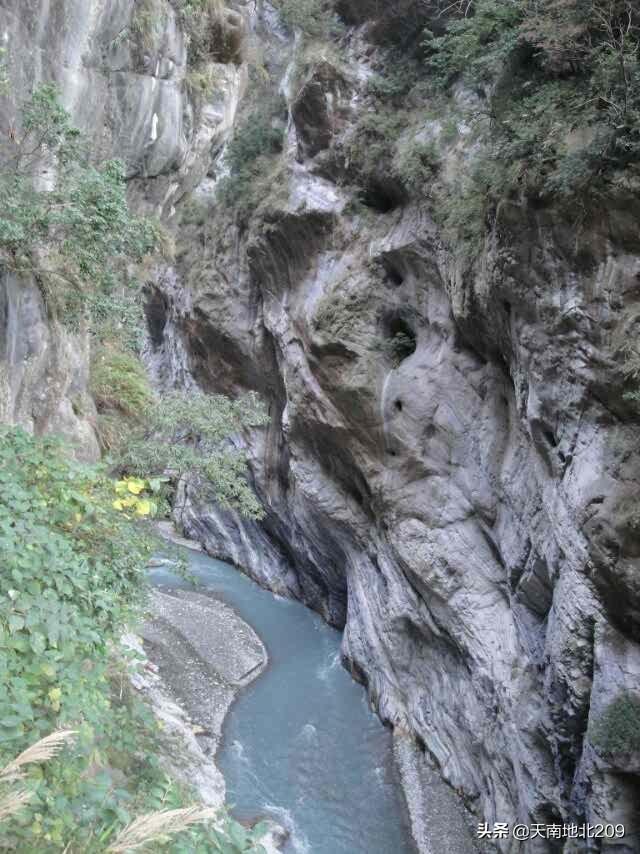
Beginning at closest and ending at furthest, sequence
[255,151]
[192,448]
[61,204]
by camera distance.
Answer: [61,204]
[192,448]
[255,151]

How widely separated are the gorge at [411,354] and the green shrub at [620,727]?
44 mm

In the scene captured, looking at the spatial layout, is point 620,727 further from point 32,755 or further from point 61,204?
point 61,204

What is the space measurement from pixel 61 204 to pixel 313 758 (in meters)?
11.3

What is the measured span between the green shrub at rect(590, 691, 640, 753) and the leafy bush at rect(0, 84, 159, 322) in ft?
26.3

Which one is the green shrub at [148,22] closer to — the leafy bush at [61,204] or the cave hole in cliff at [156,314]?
the leafy bush at [61,204]

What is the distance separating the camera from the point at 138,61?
38.5 ft

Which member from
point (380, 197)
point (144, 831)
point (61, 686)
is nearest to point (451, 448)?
point (380, 197)

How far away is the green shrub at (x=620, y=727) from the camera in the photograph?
7.19m

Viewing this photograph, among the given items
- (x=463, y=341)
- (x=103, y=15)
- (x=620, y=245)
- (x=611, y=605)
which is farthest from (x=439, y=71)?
(x=611, y=605)

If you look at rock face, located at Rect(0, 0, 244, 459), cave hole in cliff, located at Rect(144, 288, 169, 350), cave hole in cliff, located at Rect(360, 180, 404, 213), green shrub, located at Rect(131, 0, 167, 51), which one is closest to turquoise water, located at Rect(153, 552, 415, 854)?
rock face, located at Rect(0, 0, 244, 459)

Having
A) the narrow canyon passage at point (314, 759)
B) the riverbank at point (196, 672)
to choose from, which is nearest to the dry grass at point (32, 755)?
the riverbank at point (196, 672)

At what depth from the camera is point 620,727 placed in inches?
286

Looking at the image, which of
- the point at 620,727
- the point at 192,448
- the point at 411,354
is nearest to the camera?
the point at 620,727

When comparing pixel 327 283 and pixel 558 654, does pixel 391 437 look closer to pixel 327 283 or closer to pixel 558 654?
pixel 327 283
